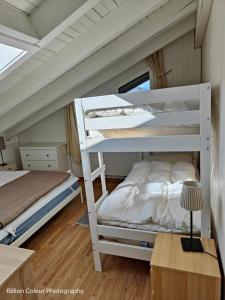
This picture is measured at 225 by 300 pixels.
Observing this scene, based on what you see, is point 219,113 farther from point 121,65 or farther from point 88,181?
point 121,65

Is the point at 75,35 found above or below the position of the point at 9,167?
above

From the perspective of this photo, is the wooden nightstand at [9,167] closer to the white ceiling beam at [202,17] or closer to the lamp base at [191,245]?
the lamp base at [191,245]

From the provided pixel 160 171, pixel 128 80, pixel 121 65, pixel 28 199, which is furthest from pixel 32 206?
pixel 128 80

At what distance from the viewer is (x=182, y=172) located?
2682 mm

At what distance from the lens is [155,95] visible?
148cm

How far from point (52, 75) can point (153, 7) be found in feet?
3.89

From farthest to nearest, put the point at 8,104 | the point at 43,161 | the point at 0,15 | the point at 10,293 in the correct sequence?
1. the point at 43,161
2. the point at 8,104
3. the point at 0,15
4. the point at 10,293

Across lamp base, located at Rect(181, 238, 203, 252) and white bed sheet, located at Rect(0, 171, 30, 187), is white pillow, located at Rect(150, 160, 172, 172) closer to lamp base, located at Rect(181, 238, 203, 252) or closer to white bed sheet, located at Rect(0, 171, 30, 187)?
lamp base, located at Rect(181, 238, 203, 252)

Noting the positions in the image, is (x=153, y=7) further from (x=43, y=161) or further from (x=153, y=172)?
(x=43, y=161)

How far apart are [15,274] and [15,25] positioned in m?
1.40

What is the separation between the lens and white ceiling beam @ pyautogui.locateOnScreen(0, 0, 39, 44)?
1238mm

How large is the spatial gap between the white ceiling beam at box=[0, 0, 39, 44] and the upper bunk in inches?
21.8

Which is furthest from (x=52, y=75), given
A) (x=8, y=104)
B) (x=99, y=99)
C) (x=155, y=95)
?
(x=155, y=95)

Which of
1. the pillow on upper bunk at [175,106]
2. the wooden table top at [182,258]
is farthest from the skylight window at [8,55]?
the wooden table top at [182,258]
